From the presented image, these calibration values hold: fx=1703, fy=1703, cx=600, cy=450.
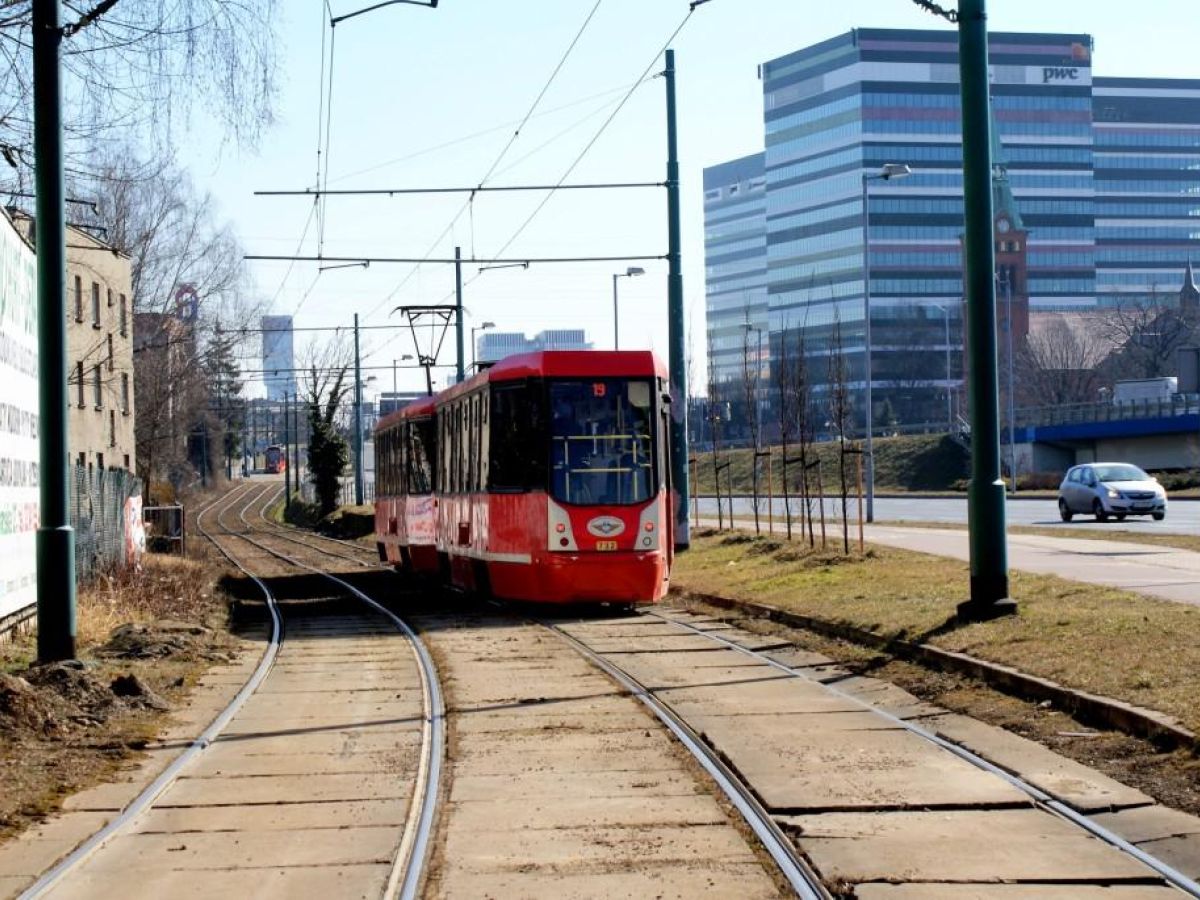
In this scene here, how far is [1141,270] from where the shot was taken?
6521 inches

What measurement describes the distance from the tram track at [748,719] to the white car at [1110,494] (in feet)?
73.9

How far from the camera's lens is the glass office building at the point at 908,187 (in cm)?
14300

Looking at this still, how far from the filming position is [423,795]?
364 inches

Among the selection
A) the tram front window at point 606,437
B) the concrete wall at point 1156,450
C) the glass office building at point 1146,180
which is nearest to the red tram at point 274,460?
the glass office building at point 1146,180

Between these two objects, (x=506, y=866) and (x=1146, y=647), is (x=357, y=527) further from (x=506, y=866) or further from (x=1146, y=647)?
(x=506, y=866)

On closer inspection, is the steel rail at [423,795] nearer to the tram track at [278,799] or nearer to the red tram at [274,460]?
the tram track at [278,799]

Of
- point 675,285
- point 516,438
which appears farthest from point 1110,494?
point 516,438

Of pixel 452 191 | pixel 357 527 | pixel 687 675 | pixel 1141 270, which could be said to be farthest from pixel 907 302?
pixel 687 675

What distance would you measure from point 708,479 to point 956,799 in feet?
298

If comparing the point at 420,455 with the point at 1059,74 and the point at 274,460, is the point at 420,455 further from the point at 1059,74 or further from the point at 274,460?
the point at 1059,74

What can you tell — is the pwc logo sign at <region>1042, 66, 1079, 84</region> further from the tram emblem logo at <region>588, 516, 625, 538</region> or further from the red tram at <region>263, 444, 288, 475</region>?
the tram emblem logo at <region>588, 516, 625, 538</region>

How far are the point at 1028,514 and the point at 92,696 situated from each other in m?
38.3

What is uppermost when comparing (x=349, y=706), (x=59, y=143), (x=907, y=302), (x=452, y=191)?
(x=907, y=302)

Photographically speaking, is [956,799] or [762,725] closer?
[956,799]
